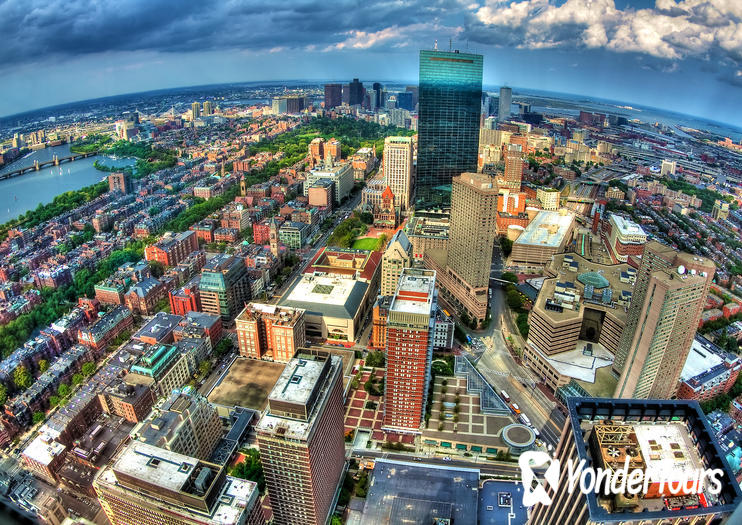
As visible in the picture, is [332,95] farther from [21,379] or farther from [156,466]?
[156,466]

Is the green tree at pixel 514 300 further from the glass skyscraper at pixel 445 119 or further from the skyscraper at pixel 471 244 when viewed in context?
the glass skyscraper at pixel 445 119

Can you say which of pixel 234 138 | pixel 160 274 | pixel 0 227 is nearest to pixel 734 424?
pixel 160 274

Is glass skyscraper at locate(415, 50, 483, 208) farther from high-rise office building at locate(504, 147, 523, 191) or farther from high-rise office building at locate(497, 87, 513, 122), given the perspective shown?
high-rise office building at locate(497, 87, 513, 122)

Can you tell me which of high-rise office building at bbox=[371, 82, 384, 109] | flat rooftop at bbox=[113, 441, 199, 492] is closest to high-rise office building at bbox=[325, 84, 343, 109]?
high-rise office building at bbox=[371, 82, 384, 109]

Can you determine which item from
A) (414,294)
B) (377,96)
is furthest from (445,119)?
(377,96)

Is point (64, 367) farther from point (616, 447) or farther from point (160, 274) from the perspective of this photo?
point (616, 447)
